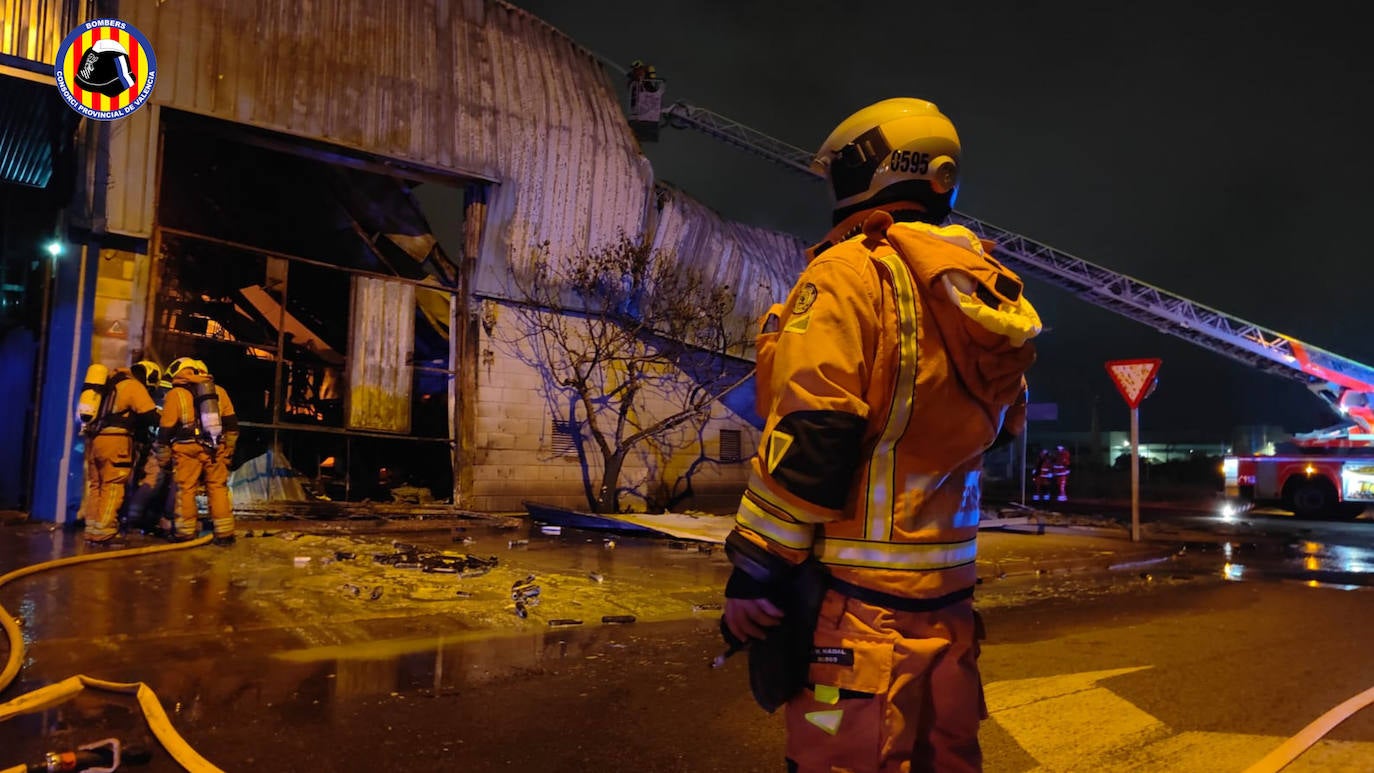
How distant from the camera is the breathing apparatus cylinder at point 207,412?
331 inches

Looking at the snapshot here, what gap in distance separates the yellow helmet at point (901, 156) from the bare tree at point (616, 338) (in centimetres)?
1129

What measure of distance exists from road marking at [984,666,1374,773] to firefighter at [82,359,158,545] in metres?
8.53

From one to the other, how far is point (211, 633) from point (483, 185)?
9301mm

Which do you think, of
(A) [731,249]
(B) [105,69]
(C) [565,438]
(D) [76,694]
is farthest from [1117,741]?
(A) [731,249]

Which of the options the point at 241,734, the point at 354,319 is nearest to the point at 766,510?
the point at 241,734

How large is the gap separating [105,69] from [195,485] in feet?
17.0

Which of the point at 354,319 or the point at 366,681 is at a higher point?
the point at 354,319

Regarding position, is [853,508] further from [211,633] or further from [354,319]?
[354,319]

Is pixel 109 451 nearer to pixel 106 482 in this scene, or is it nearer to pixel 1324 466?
pixel 106 482

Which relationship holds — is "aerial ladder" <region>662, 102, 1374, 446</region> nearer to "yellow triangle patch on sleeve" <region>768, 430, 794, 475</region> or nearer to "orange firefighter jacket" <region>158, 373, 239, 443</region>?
"orange firefighter jacket" <region>158, 373, 239, 443</region>

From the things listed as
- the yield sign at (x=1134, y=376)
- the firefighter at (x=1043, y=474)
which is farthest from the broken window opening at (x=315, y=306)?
the firefighter at (x=1043, y=474)

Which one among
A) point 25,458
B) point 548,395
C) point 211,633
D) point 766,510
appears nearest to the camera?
point 766,510

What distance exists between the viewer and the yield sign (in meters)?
11.5

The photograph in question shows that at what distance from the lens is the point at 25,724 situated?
3512mm
